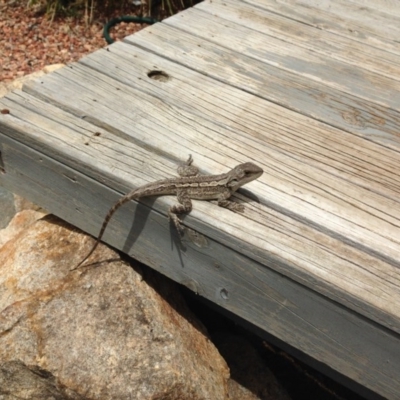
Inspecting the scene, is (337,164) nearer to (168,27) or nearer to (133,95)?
(133,95)

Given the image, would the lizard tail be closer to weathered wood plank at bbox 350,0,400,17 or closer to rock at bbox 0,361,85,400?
rock at bbox 0,361,85,400

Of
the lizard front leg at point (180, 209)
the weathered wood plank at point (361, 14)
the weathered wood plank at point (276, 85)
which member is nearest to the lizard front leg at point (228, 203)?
the lizard front leg at point (180, 209)

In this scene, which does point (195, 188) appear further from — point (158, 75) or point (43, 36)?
point (43, 36)

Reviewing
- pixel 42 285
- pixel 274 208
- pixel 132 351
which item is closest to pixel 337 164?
pixel 274 208

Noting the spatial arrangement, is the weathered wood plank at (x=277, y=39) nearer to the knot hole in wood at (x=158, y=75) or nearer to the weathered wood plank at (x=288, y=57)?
the weathered wood plank at (x=288, y=57)

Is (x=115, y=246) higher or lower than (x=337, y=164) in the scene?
lower

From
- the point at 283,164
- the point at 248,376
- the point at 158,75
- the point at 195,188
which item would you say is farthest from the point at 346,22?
the point at 248,376

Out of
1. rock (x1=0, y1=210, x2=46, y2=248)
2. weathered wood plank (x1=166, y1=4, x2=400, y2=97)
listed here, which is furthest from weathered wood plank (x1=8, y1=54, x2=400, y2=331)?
rock (x1=0, y1=210, x2=46, y2=248)
